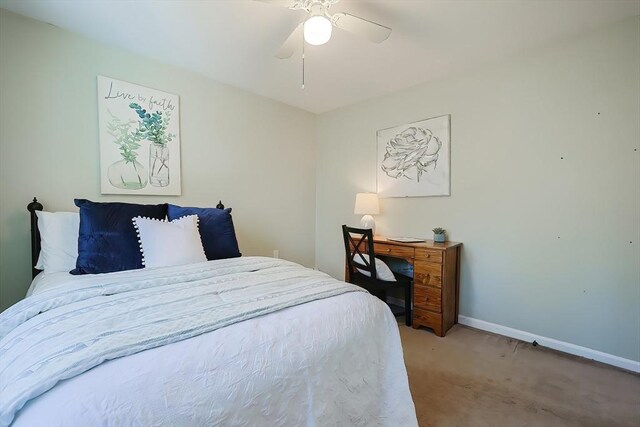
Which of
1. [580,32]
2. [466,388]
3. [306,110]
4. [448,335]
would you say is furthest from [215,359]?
[306,110]

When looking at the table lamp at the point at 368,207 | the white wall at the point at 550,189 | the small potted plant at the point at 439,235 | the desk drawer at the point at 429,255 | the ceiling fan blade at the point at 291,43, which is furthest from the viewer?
the table lamp at the point at 368,207

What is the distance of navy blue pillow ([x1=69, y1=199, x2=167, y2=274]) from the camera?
5.64 ft

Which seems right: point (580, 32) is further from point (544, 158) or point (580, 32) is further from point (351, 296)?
point (351, 296)

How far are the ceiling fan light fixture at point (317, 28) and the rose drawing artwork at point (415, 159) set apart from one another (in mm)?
1696

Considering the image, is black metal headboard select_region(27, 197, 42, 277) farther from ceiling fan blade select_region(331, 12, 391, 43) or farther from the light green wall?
ceiling fan blade select_region(331, 12, 391, 43)

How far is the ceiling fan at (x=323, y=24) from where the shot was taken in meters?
1.53

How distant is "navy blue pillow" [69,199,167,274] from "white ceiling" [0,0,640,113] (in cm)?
133

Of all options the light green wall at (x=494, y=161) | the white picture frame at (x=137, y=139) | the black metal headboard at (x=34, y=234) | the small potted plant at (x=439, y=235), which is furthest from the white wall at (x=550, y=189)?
the black metal headboard at (x=34, y=234)

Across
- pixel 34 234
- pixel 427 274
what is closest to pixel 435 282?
pixel 427 274

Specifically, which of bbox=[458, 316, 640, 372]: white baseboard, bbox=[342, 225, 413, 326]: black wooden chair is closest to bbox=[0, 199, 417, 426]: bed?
bbox=[342, 225, 413, 326]: black wooden chair

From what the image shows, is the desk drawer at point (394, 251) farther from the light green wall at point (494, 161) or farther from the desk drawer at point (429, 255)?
the light green wall at point (494, 161)

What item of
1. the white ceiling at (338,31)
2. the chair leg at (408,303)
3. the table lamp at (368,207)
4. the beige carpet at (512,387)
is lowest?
the beige carpet at (512,387)

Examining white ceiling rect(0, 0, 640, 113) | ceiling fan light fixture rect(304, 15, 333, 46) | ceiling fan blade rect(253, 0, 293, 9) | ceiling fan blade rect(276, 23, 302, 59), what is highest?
white ceiling rect(0, 0, 640, 113)

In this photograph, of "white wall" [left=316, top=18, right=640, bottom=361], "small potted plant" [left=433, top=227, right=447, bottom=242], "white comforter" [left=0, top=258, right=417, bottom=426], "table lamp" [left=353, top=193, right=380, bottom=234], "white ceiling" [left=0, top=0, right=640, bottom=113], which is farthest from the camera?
"table lamp" [left=353, top=193, right=380, bottom=234]
